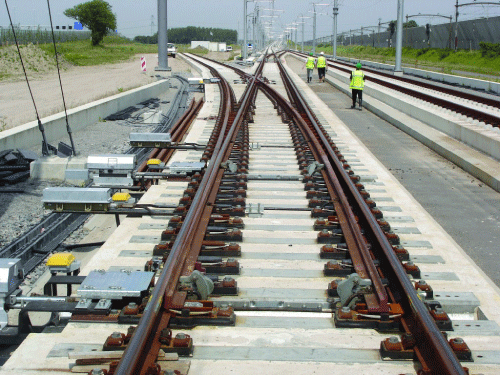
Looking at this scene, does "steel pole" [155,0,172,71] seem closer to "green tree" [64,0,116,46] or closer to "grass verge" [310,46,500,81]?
"grass verge" [310,46,500,81]

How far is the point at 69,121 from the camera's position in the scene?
1340 cm

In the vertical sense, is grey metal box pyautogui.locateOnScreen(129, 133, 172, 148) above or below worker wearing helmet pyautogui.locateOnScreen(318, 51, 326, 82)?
below

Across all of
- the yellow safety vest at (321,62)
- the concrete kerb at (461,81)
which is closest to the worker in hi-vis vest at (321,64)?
the yellow safety vest at (321,62)

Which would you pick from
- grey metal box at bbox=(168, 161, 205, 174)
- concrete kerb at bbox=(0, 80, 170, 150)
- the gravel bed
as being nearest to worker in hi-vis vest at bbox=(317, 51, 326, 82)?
concrete kerb at bbox=(0, 80, 170, 150)

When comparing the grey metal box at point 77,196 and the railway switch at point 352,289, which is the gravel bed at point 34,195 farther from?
the railway switch at point 352,289

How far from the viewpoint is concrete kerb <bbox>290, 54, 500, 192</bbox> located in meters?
9.30

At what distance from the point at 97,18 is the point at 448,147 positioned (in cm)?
8254

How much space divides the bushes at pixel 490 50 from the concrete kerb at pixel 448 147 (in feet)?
99.4

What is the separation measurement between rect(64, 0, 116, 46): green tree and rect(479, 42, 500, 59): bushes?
5373 centimetres

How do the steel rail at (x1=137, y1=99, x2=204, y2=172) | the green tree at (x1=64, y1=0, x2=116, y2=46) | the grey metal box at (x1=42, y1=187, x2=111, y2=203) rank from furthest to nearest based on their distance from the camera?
the green tree at (x1=64, y1=0, x2=116, y2=46)
the steel rail at (x1=137, y1=99, x2=204, y2=172)
the grey metal box at (x1=42, y1=187, x2=111, y2=203)

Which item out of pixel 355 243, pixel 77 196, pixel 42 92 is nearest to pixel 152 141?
pixel 77 196

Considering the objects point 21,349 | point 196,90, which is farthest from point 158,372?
point 196,90

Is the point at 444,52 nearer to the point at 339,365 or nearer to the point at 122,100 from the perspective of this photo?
the point at 122,100

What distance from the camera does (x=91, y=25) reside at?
85.9 meters
